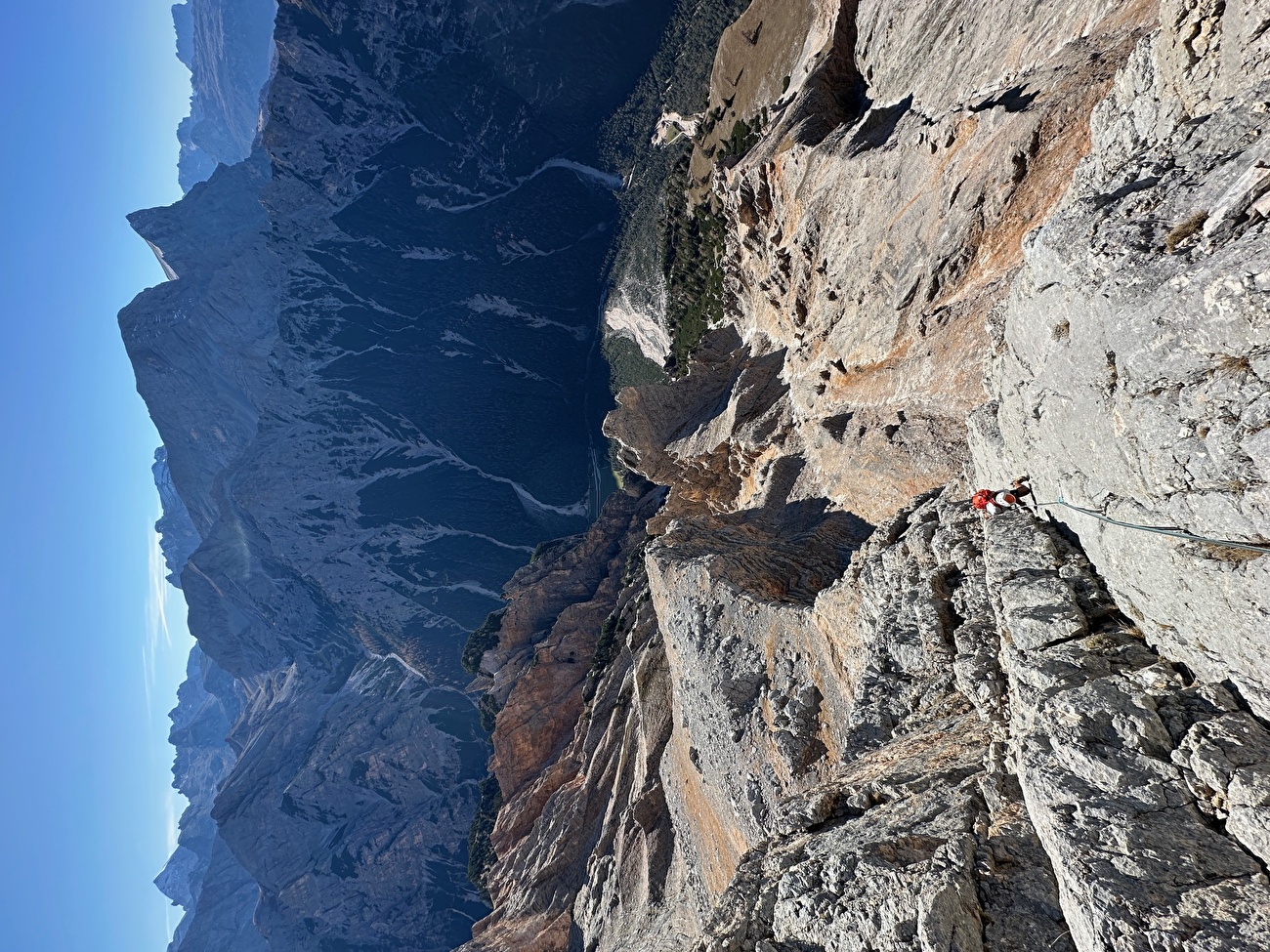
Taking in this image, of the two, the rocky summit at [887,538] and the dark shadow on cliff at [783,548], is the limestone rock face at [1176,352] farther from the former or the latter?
the dark shadow on cliff at [783,548]

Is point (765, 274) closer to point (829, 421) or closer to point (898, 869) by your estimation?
point (829, 421)

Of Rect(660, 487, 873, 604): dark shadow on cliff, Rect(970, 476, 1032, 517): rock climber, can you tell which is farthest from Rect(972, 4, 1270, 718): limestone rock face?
Rect(660, 487, 873, 604): dark shadow on cliff

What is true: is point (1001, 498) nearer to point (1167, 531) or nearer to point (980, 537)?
point (980, 537)

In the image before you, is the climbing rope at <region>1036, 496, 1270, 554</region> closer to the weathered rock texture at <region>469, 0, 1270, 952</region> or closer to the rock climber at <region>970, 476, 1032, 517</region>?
the weathered rock texture at <region>469, 0, 1270, 952</region>

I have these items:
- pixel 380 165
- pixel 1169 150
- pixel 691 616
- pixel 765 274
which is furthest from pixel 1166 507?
pixel 380 165

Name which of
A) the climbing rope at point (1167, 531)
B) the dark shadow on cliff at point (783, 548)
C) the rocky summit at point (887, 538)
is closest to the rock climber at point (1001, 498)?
A: the rocky summit at point (887, 538)

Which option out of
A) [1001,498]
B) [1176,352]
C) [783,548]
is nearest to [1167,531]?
[1176,352]
